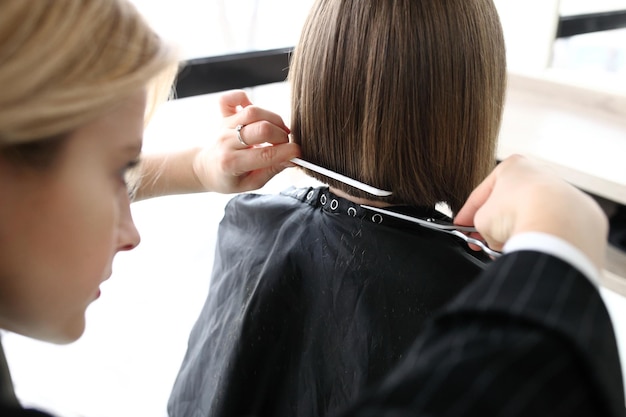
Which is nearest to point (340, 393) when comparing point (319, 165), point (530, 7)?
point (319, 165)

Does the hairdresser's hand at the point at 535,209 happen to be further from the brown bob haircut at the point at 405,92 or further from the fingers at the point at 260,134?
the fingers at the point at 260,134

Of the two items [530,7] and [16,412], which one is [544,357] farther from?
[530,7]

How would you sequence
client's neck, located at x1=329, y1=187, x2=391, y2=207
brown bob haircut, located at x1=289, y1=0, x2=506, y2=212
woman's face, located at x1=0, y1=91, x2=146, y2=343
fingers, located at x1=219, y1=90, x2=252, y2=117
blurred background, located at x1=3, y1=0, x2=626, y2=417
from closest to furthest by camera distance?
woman's face, located at x1=0, y1=91, x2=146, y2=343 → brown bob haircut, located at x1=289, y1=0, x2=506, y2=212 → client's neck, located at x1=329, y1=187, x2=391, y2=207 → fingers, located at x1=219, y1=90, x2=252, y2=117 → blurred background, located at x1=3, y1=0, x2=626, y2=417

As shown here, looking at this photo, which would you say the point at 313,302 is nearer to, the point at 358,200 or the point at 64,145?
the point at 358,200

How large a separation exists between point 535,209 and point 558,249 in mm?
63

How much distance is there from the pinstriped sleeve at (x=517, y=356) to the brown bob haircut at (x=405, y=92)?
38 centimetres

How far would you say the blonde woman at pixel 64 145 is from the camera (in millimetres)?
455

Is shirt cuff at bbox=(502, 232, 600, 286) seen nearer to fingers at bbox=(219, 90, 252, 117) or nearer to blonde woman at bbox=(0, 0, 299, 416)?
blonde woman at bbox=(0, 0, 299, 416)

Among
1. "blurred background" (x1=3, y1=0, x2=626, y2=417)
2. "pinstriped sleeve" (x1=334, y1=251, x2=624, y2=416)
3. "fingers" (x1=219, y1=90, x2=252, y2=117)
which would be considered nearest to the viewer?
"pinstriped sleeve" (x1=334, y1=251, x2=624, y2=416)

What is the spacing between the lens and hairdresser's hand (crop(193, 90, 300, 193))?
0.88m

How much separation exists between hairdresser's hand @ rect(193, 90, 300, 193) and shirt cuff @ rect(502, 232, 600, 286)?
456mm

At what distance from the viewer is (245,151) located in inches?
35.9

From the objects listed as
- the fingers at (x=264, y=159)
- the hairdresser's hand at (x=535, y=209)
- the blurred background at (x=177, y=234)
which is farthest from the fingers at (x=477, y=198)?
the blurred background at (x=177, y=234)

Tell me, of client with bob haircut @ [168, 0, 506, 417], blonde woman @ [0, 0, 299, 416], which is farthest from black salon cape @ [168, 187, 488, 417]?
blonde woman @ [0, 0, 299, 416]
